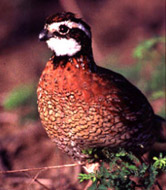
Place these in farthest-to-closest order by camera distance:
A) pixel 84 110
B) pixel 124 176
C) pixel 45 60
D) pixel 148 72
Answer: pixel 45 60 → pixel 148 72 → pixel 84 110 → pixel 124 176

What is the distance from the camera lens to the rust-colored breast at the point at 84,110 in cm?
323

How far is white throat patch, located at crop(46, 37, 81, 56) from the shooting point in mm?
3291

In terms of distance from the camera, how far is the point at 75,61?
11.0ft

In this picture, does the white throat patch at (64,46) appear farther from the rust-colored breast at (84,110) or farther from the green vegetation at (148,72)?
the green vegetation at (148,72)

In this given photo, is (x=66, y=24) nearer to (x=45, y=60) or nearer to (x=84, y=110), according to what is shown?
(x=84, y=110)

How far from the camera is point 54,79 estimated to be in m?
3.34

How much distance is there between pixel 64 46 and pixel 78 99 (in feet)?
1.53

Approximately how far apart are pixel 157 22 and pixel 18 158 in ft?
17.5

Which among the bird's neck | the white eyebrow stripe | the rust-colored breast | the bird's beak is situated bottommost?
the rust-colored breast

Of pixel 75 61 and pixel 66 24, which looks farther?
pixel 75 61

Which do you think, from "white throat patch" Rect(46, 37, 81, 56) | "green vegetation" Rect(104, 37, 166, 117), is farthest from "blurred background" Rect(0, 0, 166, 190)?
"white throat patch" Rect(46, 37, 81, 56)

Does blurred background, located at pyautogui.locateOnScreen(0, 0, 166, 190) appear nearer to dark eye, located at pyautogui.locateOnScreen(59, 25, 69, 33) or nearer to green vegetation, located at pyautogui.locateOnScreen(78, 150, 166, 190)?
green vegetation, located at pyautogui.locateOnScreen(78, 150, 166, 190)

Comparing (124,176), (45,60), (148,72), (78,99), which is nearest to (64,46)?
(78,99)

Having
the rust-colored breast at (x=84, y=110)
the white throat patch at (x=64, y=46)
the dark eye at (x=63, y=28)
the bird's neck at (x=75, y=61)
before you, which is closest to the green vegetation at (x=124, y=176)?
the rust-colored breast at (x=84, y=110)
